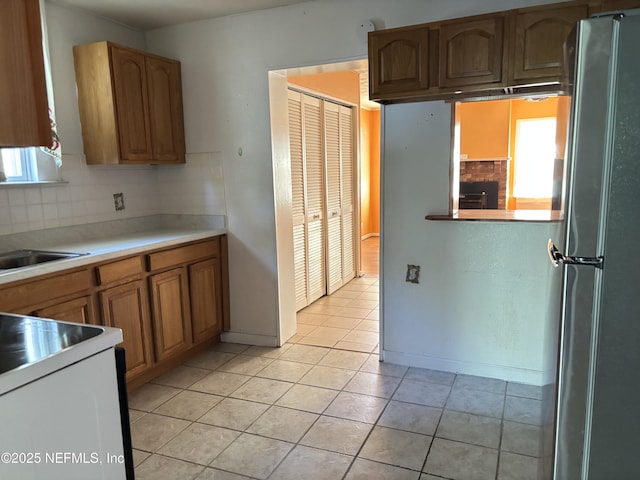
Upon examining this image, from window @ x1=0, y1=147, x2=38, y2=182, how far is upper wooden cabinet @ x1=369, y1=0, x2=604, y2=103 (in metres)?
2.07

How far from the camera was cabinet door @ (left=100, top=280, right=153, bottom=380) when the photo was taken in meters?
2.59

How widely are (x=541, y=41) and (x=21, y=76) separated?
207cm

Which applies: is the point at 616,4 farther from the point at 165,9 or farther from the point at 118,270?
the point at 118,270

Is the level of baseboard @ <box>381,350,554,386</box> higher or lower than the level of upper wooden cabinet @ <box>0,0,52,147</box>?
lower

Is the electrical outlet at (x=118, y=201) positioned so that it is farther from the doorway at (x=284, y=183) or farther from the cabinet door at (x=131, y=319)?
the doorway at (x=284, y=183)

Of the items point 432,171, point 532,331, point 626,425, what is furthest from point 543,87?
point 626,425

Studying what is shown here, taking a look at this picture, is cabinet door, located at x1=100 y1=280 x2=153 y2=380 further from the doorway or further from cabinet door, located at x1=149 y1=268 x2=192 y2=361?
the doorway

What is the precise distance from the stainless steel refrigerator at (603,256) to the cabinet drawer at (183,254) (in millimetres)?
2324

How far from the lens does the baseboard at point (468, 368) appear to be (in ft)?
9.33

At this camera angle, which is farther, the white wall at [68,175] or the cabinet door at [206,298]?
the cabinet door at [206,298]

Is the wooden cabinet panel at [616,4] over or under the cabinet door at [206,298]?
over

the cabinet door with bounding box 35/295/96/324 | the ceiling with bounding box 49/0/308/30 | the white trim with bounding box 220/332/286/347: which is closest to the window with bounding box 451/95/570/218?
the white trim with bounding box 220/332/286/347

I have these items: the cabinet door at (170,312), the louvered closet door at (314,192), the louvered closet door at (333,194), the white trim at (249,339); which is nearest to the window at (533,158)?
the louvered closet door at (333,194)

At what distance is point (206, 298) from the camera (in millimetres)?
3365
